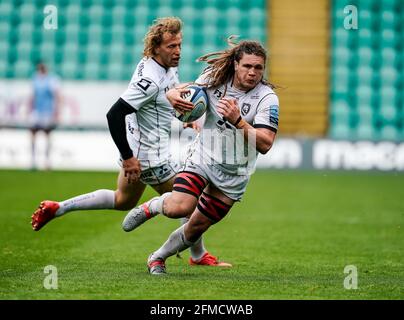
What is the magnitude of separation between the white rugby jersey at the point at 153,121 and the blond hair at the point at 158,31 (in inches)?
3.5

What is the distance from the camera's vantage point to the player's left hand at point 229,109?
6.86m

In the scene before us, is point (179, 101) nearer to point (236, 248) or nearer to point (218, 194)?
point (218, 194)

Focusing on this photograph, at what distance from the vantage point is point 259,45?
23.7ft

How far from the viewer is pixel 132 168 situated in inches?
296

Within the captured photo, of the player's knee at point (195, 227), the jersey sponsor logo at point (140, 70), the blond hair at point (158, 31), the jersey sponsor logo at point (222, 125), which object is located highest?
the blond hair at point (158, 31)

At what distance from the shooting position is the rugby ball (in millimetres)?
7133

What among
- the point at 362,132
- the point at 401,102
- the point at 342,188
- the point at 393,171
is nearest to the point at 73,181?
the point at 342,188

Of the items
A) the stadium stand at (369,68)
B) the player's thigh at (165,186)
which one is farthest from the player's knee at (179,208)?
the stadium stand at (369,68)

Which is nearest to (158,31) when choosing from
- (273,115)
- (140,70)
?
(140,70)

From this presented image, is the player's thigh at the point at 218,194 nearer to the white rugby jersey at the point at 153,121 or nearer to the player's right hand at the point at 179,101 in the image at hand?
the player's right hand at the point at 179,101

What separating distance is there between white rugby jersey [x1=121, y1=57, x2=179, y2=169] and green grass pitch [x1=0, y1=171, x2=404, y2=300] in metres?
1.01

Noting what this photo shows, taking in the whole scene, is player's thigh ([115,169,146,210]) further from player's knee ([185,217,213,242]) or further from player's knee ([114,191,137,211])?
player's knee ([185,217,213,242])

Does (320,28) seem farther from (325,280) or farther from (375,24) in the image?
(325,280)
